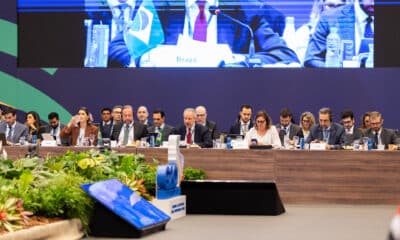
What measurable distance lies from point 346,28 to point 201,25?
2.21 m

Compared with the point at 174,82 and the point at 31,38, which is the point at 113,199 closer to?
the point at 174,82

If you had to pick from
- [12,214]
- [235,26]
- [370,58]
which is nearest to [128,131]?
[235,26]

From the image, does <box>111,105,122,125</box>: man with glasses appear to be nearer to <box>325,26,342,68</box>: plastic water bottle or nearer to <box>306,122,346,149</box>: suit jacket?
<box>306,122,346,149</box>: suit jacket

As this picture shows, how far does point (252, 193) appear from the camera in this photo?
8836 mm

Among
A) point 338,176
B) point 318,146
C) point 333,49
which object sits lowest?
point 338,176

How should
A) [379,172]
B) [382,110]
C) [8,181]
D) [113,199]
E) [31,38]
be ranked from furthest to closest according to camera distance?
1. [31,38]
2. [382,110]
3. [379,172]
4. [113,199]
5. [8,181]

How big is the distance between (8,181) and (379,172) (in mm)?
4880

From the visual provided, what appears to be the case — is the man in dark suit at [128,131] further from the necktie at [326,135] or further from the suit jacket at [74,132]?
the necktie at [326,135]

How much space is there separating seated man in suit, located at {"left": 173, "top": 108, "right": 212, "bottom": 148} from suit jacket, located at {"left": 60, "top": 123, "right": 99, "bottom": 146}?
118 cm

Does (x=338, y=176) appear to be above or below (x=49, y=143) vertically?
below

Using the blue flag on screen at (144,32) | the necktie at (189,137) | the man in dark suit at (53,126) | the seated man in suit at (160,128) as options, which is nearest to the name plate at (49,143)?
the seated man in suit at (160,128)

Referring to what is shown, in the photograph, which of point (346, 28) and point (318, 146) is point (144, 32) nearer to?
point (346, 28)

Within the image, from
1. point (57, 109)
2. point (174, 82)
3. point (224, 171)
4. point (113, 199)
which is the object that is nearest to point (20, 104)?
point (57, 109)

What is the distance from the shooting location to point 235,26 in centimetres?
1303
